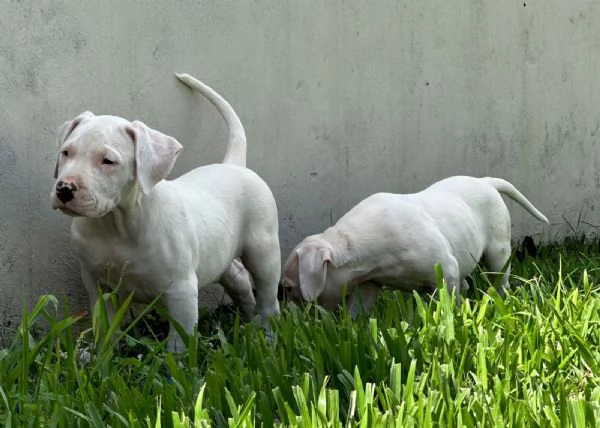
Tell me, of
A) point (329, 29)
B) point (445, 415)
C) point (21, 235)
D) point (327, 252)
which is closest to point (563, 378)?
point (445, 415)

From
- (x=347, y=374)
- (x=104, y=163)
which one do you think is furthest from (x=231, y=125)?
(x=347, y=374)

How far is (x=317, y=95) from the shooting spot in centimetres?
609

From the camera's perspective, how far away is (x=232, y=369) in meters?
3.64

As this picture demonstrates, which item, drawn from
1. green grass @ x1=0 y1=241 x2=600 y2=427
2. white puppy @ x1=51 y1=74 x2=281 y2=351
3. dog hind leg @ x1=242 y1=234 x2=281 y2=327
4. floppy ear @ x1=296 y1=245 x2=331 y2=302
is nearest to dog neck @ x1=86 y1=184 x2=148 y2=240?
white puppy @ x1=51 y1=74 x2=281 y2=351

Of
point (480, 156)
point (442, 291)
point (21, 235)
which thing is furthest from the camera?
point (480, 156)

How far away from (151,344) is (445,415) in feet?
4.98

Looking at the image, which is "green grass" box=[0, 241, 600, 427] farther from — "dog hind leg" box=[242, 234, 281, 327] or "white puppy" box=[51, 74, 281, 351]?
"dog hind leg" box=[242, 234, 281, 327]

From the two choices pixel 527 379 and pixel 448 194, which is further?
pixel 448 194

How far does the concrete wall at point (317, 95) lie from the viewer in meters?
4.75

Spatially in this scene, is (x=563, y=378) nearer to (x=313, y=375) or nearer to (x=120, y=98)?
(x=313, y=375)

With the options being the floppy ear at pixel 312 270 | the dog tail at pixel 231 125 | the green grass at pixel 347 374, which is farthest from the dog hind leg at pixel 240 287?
the green grass at pixel 347 374

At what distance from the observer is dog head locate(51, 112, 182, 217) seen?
398cm

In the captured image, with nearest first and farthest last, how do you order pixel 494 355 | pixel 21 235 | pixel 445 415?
pixel 445 415 < pixel 494 355 < pixel 21 235

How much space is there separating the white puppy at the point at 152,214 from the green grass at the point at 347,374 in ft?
1.32
